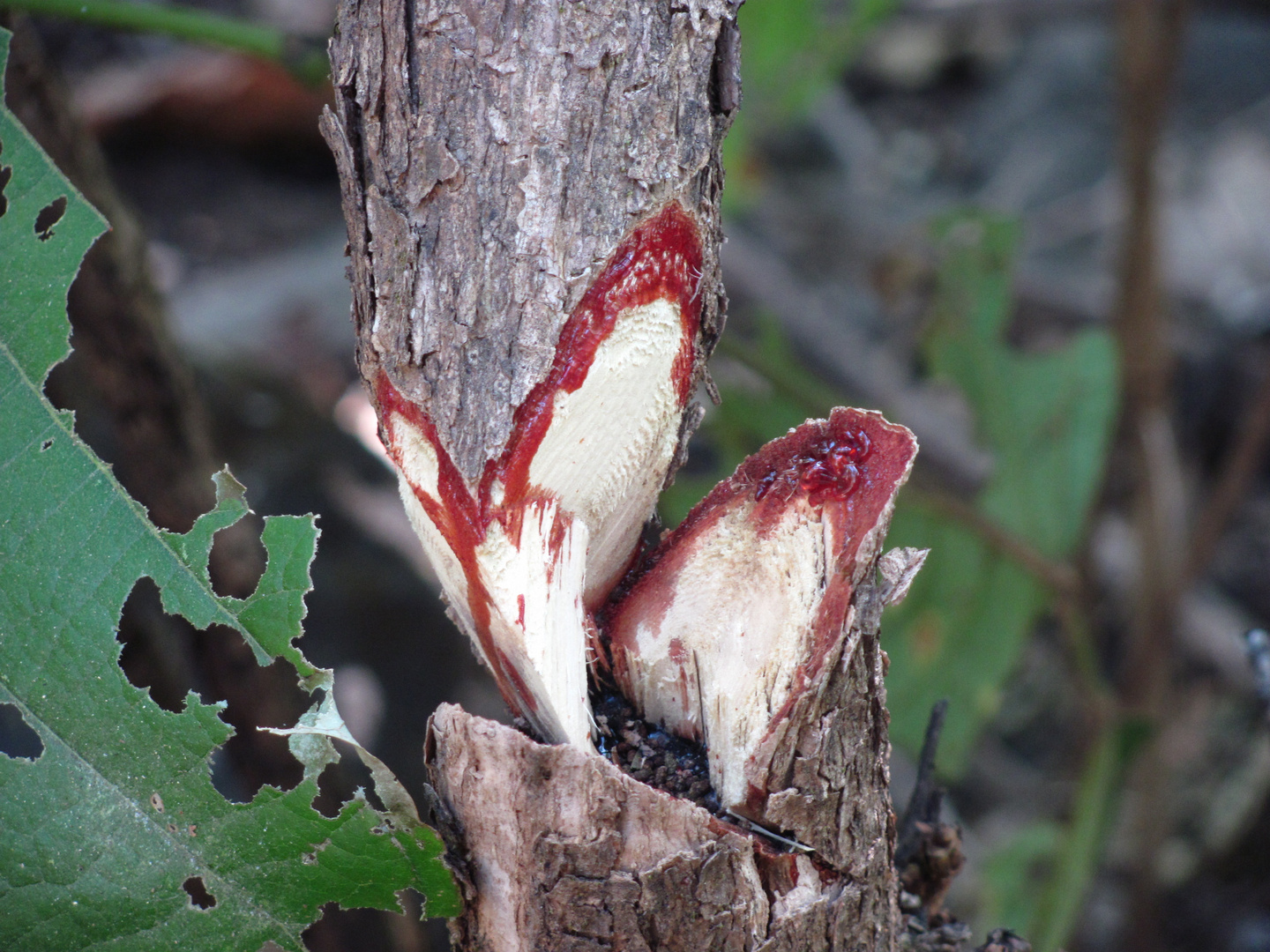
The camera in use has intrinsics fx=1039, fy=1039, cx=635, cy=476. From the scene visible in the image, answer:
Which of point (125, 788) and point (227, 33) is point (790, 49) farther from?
point (125, 788)

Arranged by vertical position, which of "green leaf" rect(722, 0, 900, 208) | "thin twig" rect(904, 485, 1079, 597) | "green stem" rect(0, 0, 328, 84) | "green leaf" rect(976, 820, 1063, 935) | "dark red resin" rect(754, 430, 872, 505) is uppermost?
"green leaf" rect(722, 0, 900, 208)

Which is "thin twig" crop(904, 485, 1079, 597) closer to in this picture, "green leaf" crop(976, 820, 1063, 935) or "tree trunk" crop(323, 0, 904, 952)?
"green leaf" crop(976, 820, 1063, 935)

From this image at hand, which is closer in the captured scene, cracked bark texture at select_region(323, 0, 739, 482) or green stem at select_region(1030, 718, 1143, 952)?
cracked bark texture at select_region(323, 0, 739, 482)

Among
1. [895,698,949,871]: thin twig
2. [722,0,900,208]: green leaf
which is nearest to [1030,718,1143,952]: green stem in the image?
[895,698,949,871]: thin twig

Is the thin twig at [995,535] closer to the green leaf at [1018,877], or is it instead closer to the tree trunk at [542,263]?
the green leaf at [1018,877]

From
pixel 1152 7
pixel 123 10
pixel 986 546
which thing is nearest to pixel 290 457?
pixel 123 10

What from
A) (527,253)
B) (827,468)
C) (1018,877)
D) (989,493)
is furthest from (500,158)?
(1018,877)

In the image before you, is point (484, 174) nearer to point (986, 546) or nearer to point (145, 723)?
point (145, 723)
